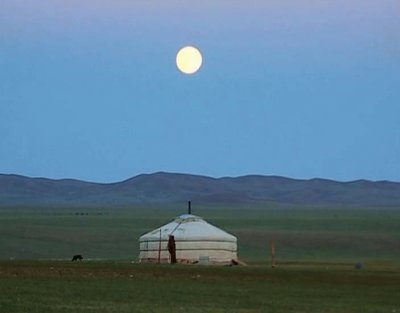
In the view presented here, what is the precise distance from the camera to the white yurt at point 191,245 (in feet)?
139

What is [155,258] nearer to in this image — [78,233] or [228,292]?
[228,292]

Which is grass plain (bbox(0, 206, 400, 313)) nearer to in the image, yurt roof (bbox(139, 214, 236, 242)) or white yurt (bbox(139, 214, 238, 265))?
white yurt (bbox(139, 214, 238, 265))

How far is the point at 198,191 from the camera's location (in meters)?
179

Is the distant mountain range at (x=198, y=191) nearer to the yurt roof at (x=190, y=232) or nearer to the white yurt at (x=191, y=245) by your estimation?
the yurt roof at (x=190, y=232)

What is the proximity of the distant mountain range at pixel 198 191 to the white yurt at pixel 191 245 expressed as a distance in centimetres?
11133

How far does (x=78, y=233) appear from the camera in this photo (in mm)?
69812

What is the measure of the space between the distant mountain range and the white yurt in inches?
4383

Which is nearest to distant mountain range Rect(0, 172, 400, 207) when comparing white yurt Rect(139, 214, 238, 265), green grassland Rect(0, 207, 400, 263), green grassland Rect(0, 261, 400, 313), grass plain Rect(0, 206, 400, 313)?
green grassland Rect(0, 207, 400, 263)

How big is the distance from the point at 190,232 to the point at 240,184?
14741 cm

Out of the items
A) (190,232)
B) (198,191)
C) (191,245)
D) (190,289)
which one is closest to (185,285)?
(190,289)

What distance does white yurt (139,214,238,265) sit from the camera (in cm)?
4222

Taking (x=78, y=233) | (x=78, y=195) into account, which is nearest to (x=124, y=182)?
(x=78, y=195)

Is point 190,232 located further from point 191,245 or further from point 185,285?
point 185,285

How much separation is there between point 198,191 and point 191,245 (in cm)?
13717
